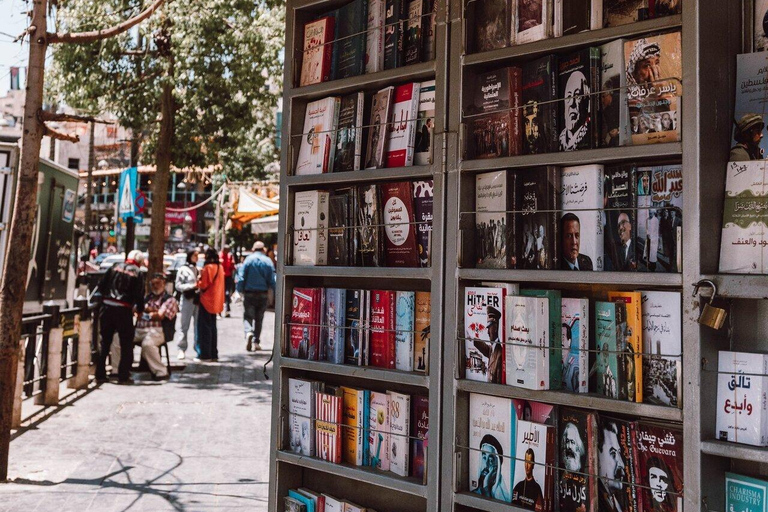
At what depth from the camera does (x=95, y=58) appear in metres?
13.0

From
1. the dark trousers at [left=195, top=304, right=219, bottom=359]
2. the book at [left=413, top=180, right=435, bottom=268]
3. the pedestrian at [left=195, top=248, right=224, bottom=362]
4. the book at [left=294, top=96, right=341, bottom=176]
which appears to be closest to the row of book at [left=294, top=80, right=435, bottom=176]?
the book at [left=294, top=96, right=341, bottom=176]

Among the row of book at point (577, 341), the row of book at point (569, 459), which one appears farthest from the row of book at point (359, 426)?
the row of book at point (577, 341)

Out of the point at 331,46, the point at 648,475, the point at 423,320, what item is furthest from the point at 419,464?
the point at 331,46

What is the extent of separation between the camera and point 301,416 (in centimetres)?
378

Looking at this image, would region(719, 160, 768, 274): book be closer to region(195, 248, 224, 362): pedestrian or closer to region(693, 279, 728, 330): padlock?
region(693, 279, 728, 330): padlock

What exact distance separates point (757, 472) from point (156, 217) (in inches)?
446

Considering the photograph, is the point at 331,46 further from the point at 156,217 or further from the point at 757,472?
the point at 156,217

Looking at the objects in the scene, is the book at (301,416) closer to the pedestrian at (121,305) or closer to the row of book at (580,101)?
the row of book at (580,101)

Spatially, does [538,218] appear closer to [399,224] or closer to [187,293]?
[399,224]

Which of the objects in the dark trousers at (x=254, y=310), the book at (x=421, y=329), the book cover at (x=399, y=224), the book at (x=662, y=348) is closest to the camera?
the book at (x=662, y=348)

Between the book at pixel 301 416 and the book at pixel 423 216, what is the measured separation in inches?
36.7

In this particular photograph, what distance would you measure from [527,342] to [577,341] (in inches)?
7.5

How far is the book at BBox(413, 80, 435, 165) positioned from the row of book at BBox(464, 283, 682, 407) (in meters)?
0.71

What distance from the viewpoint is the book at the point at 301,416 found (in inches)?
147
